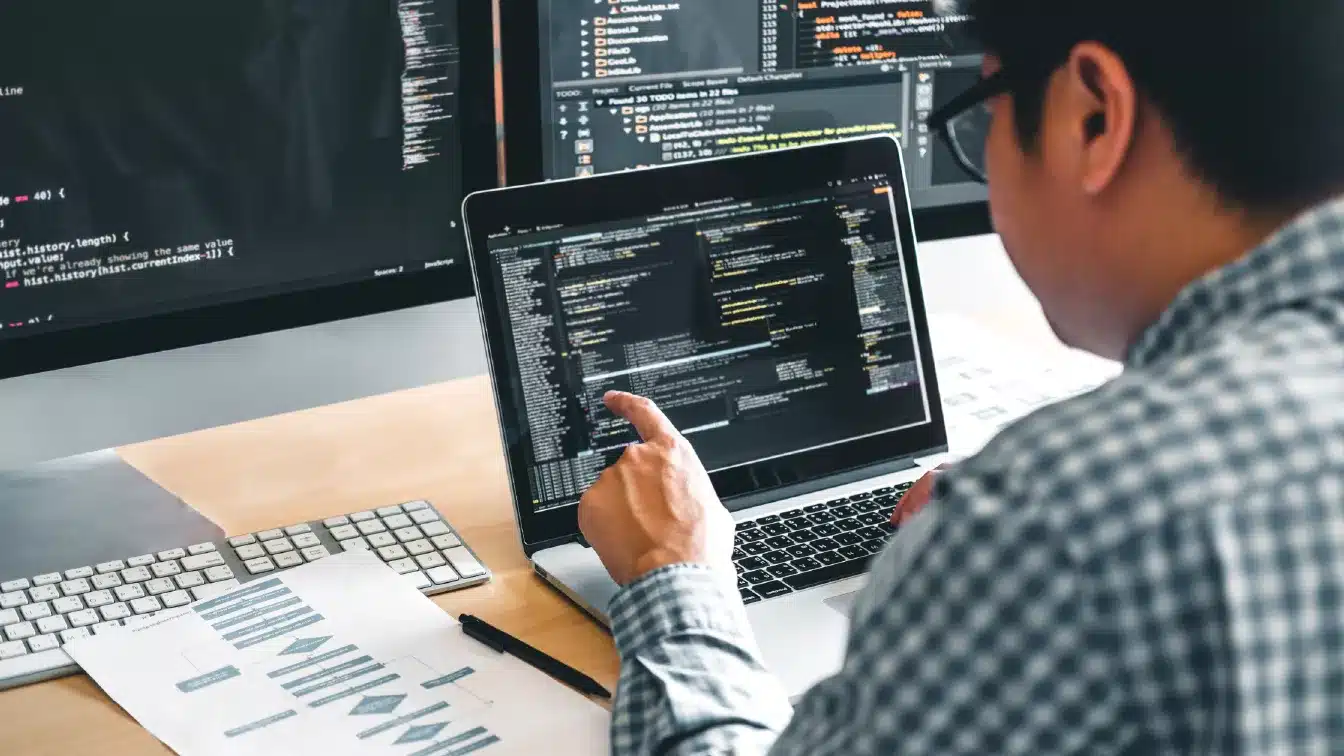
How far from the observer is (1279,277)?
0.51 metres

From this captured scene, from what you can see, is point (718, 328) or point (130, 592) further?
point (718, 328)

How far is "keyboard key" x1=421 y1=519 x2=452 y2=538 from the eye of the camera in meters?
1.08

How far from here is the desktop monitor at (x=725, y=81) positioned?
119 cm

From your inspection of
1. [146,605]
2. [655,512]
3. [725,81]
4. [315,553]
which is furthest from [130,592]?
[725,81]

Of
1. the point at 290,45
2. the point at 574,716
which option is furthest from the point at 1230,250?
the point at 290,45

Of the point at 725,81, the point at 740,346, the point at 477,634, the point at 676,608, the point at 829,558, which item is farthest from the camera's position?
the point at 725,81

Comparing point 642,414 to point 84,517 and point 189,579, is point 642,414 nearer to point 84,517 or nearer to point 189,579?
point 189,579

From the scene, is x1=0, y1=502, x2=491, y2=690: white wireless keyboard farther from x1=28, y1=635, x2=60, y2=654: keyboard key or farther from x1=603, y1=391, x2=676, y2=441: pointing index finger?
x1=603, y1=391, x2=676, y2=441: pointing index finger

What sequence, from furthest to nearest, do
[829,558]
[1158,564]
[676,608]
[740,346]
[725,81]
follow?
1. [725,81]
2. [740,346]
3. [829,558]
4. [676,608]
5. [1158,564]

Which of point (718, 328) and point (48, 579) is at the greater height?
point (718, 328)

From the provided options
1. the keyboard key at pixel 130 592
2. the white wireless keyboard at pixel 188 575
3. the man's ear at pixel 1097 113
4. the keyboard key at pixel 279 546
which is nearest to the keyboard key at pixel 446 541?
the white wireless keyboard at pixel 188 575

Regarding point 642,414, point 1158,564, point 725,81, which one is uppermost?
point 725,81

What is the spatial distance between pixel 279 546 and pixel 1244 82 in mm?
773

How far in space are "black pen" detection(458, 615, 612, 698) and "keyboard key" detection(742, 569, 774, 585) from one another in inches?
6.3
